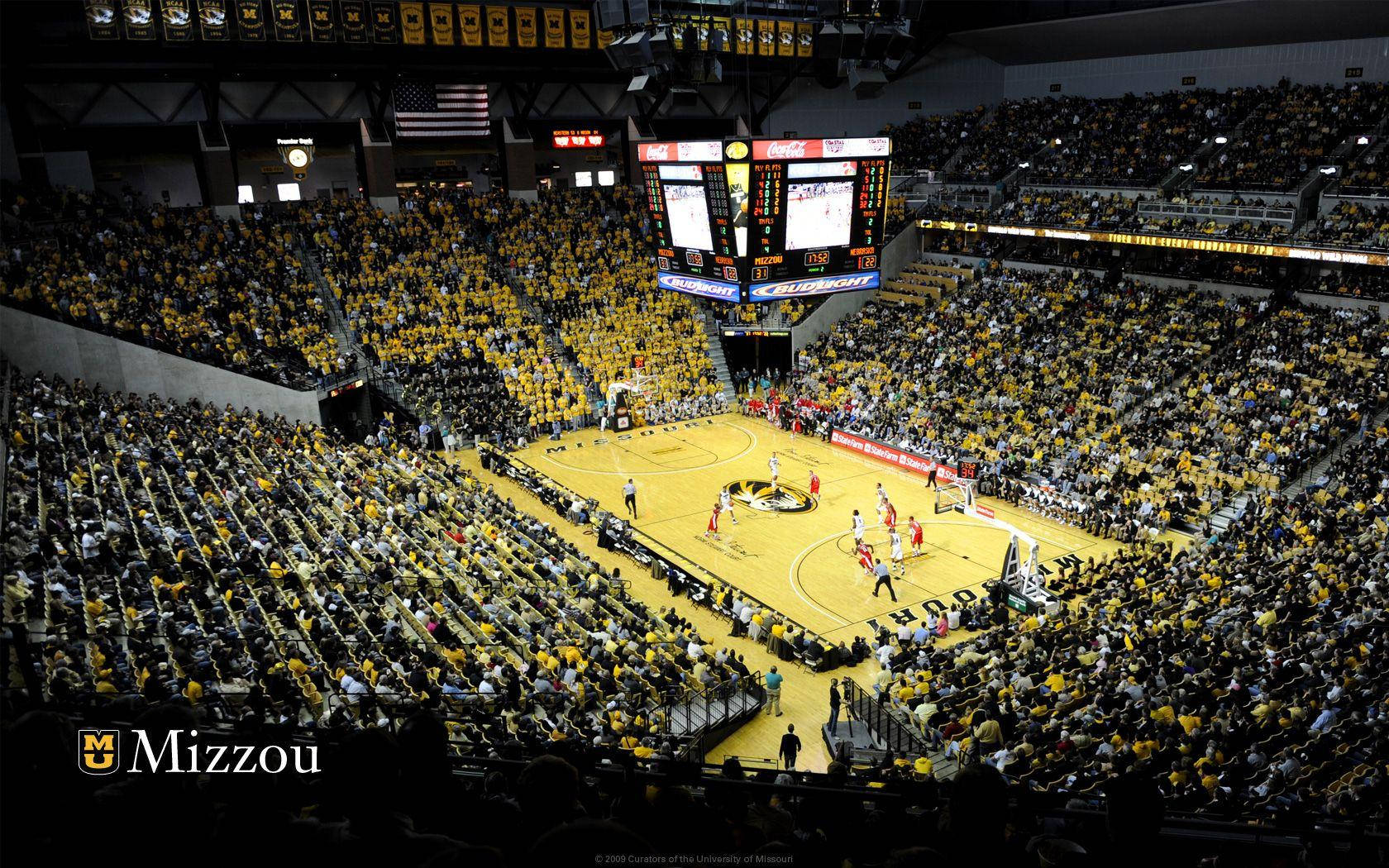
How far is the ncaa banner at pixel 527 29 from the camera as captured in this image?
136 ft

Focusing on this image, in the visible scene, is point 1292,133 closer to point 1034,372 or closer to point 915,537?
point 1034,372

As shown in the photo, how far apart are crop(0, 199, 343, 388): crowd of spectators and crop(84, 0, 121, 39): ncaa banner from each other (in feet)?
23.1

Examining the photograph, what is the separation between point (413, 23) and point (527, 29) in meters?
5.08

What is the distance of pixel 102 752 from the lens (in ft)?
17.1

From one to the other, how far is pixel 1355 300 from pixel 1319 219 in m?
3.52

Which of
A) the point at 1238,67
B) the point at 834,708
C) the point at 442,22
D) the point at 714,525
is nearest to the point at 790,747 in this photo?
the point at 834,708

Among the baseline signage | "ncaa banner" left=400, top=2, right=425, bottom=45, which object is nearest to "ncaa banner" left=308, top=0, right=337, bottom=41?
"ncaa banner" left=400, top=2, right=425, bottom=45

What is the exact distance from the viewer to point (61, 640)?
13.0 meters

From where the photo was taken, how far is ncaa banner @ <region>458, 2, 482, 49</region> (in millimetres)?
40156

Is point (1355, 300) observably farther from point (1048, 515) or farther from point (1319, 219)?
point (1048, 515)

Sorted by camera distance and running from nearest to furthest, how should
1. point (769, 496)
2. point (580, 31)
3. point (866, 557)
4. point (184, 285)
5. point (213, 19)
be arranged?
point (866, 557) < point (769, 496) < point (184, 285) < point (213, 19) < point (580, 31)

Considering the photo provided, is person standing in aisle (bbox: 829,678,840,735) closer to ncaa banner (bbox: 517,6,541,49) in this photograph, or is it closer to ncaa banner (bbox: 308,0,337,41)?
ncaa banner (bbox: 308,0,337,41)

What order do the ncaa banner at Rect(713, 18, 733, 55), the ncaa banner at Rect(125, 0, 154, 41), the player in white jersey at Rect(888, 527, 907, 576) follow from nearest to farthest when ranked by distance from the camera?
the player in white jersey at Rect(888, 527, 907, 576), the ncaa banner at Rect(125, 0, 154, 41), the ncaa banner at Rect(713, 18, 733, 55)

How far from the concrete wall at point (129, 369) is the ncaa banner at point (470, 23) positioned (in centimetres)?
1802
